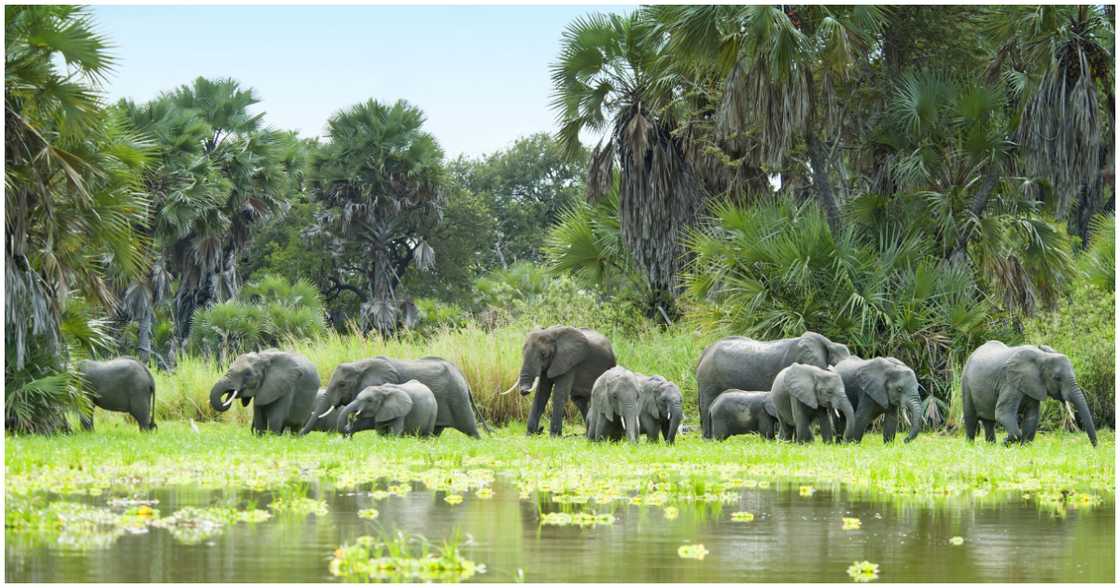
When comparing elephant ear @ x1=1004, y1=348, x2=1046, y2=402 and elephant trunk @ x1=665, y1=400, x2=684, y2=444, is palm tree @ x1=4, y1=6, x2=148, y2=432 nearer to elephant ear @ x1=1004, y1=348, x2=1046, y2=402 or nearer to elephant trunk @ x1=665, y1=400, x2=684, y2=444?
elephant trunk @ x1=665, y1=400, x2=684, y2=444

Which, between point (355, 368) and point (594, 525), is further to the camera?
point (355, 368)

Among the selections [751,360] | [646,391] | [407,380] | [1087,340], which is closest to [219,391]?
[407,380]

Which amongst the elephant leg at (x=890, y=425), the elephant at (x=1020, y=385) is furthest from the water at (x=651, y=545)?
the elephant leg at (x=890, y=425)

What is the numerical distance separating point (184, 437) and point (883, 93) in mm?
12456

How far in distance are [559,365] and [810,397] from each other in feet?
15.2

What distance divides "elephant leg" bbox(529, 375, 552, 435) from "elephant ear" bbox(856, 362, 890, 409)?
4.72 meters

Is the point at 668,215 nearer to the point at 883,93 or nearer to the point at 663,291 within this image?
the point at 663,291

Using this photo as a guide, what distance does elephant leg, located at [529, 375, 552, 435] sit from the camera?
64.8ft

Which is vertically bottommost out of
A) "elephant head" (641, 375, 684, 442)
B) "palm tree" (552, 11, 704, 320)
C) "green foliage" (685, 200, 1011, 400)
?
"elephant head" (641, 375, 684, 442)

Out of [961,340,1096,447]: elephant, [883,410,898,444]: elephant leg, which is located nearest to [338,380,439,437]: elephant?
[883,410,898,444]: elephant leg

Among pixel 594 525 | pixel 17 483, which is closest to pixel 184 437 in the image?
pixel 17 483

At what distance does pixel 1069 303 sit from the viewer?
77.6ft

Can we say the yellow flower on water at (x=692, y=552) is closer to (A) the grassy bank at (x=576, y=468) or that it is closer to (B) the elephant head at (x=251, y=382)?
(A) the grassy bank at (x=576, y=468)

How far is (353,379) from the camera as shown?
57.7ft
